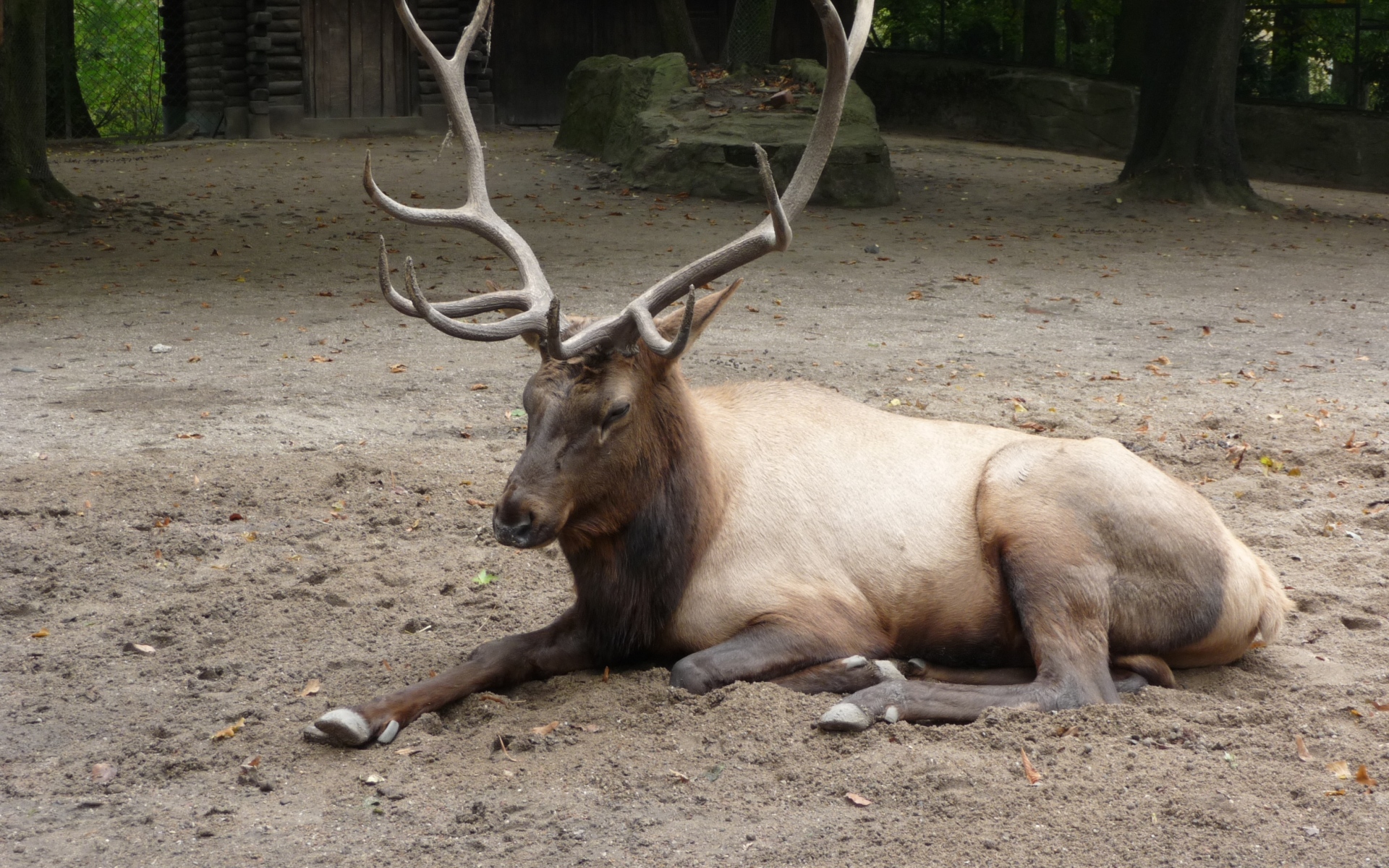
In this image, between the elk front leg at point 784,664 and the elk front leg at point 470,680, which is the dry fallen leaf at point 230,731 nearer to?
the elk front leg at point 470,680

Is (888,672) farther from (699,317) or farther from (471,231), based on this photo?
(471,231)

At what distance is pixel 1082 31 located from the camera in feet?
86.5

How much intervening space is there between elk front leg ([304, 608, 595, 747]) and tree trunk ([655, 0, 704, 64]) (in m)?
15.5

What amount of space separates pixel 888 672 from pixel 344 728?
1.65 m

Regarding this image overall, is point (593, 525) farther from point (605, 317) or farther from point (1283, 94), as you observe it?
point (1283, 94)

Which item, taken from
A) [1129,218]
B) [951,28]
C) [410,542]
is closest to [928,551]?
[410,542]

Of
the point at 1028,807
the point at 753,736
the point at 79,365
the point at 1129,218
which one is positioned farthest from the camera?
the point at 1129,218

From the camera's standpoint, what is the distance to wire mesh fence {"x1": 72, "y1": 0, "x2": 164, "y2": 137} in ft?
79.8

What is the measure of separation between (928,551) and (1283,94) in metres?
20.2

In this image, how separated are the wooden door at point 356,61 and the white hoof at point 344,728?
18.7m

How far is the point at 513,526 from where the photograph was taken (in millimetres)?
3996

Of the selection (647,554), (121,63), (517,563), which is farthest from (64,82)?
(647,554)

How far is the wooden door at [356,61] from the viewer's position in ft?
68.9

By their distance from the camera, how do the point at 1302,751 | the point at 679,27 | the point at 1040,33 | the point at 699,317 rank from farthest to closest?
the point at 1040,33 < the point at 679,27 < the point at 699,317 < the point at 1302,751
